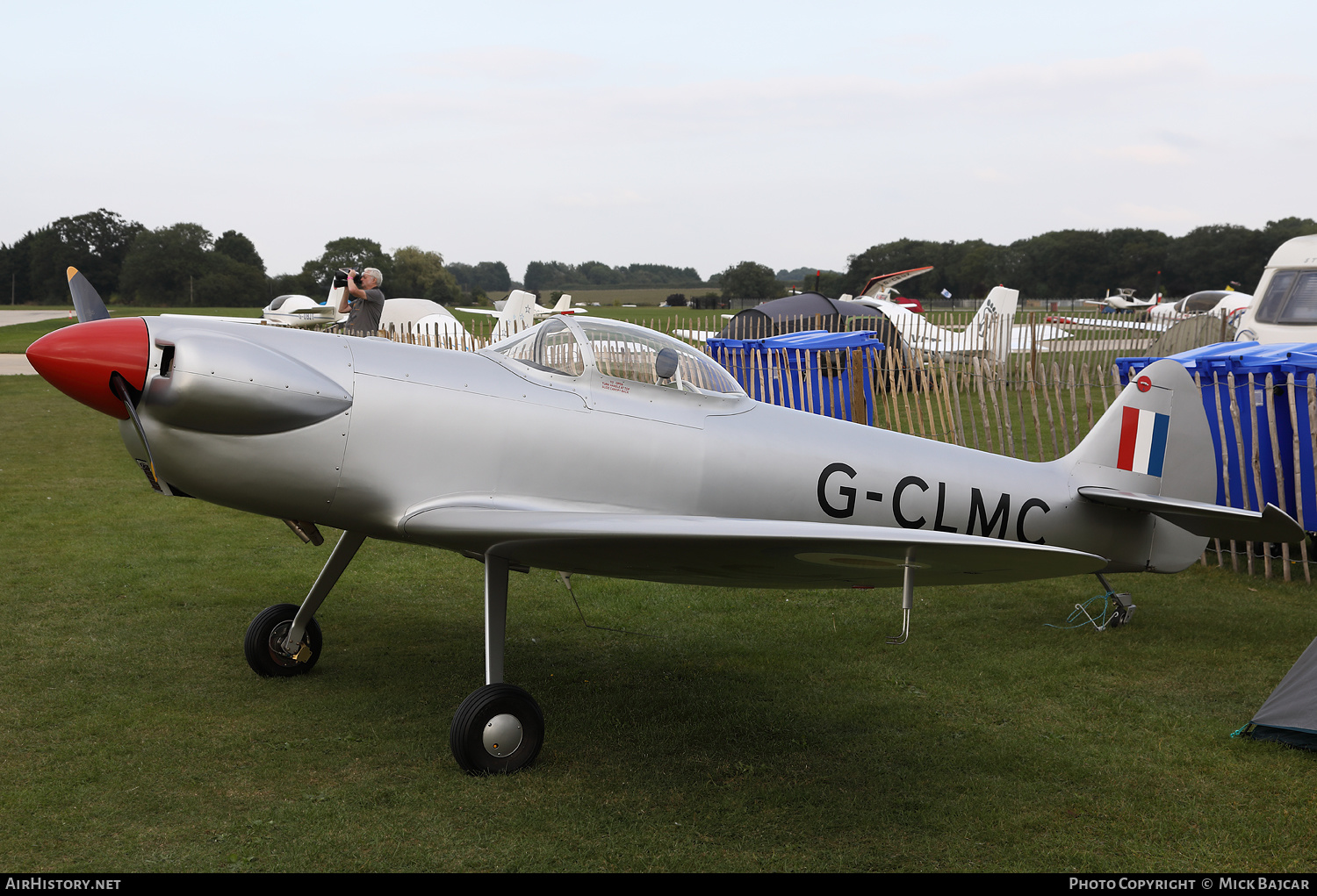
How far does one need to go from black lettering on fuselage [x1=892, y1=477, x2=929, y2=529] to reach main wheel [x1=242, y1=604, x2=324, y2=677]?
353cm

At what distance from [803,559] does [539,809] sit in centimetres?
156

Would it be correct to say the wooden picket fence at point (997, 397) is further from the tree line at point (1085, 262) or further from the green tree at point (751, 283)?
the green tree at point (751, 283)

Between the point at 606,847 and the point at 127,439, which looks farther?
the point at 127,439

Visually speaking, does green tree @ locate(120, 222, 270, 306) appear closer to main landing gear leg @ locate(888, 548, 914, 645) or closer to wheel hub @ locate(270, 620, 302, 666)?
wheel hub @ locate(270, 620, 302, 666)

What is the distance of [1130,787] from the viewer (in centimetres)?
415

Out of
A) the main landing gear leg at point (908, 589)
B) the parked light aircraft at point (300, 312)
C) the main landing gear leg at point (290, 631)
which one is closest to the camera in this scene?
the main landing gear leg at point (908, 589)

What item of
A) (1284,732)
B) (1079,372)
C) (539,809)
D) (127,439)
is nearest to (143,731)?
(127,439)

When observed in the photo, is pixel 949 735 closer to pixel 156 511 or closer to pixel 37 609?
pixel 37 609

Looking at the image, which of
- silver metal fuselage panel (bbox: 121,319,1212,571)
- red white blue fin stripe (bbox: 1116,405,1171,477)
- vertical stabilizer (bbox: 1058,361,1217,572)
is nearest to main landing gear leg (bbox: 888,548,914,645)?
silver metal fuselage panel (bbox: 121,319,1212,571)

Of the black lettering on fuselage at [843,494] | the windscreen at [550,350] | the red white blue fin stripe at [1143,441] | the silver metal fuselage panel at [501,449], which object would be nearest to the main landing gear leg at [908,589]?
the black lettering on fuselage at [843,494]

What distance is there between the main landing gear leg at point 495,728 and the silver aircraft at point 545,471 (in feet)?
0.04

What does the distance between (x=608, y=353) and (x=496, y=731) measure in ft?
6.40

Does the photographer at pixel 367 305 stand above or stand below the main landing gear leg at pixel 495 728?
above

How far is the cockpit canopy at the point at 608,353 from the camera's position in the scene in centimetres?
471
